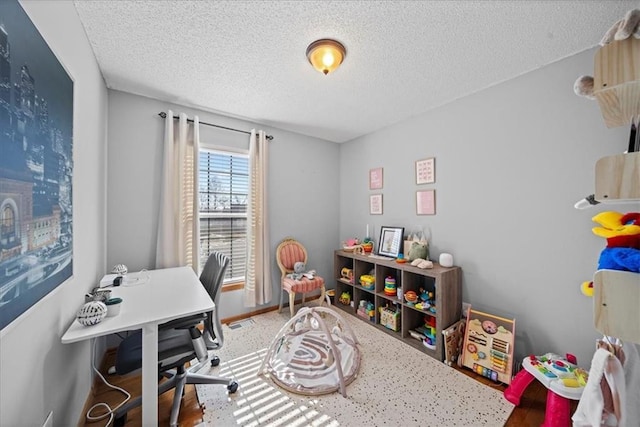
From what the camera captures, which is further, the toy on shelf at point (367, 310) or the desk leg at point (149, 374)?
Result: the toy on shelf at point (367, 310)

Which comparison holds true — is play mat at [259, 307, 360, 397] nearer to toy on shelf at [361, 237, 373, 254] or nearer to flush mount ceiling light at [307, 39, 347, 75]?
toy on shelf at [361, 237, 373, 254]

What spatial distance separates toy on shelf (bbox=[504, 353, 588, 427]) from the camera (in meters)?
1.32

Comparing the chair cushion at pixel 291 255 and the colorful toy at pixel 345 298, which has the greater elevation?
the chair cushion at pixel 291 255

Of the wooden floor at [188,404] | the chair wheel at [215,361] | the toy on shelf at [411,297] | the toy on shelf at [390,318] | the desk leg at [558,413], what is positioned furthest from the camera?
the toy on shelf at [390,318]

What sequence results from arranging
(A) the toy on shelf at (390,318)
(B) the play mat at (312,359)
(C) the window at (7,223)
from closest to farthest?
(C) the window at (7,223) < (B) the play mat at (312,359) < (A) the toy on shelf at (390,318)

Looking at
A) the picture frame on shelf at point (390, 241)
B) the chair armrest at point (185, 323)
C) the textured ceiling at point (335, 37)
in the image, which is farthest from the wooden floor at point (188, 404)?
the textured ceiling at point (335, 37)

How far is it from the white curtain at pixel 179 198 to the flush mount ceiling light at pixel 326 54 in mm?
1535

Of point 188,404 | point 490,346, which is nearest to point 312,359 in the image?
→ point 188,404

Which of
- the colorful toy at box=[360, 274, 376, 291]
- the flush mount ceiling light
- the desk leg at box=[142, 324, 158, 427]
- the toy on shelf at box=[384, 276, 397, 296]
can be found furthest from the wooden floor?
the flush mount ceiling light

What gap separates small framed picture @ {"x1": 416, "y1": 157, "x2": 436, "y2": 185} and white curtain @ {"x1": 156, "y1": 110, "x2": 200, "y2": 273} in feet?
8.19

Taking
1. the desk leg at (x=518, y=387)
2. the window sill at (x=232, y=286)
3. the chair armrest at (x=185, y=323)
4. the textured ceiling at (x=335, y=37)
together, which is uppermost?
the textured ceiling at (x=335, y=37)

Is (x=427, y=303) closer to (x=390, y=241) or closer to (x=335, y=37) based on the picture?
(x=390, y=241)

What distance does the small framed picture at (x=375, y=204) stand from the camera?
3155 mm

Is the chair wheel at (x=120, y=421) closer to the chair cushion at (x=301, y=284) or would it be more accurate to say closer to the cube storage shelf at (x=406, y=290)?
the chair cushion at (x=301, y=284)
